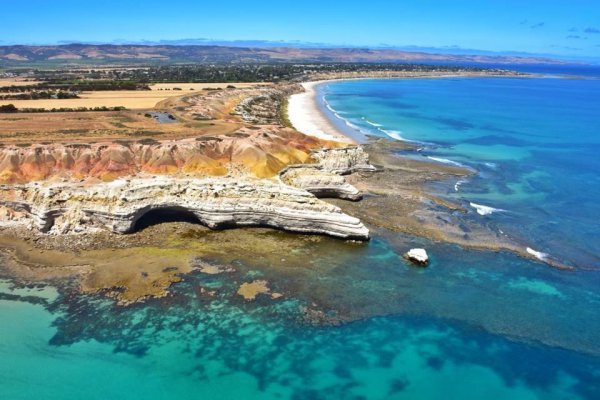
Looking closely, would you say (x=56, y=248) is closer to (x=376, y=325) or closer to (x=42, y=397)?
(x=42, y=397)

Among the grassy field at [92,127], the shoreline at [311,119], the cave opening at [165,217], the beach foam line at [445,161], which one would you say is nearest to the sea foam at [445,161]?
the beach foam line at [445,161]

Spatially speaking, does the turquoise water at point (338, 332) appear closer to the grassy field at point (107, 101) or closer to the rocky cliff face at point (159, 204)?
the rocky cliff face at point (159, 204)

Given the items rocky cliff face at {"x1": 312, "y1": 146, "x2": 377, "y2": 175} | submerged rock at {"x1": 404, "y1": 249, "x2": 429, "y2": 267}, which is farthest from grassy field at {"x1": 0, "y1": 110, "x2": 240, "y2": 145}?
submerged rock at {"x1": 404, "y1": 249, "x2": 429, "y2": 267}

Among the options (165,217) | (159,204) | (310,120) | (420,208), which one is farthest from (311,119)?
(159,204)

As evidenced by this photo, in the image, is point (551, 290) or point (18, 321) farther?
point (551, 290)

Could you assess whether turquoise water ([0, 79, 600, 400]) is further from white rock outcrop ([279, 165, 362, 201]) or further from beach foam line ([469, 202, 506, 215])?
white rock outcrop ([279, 165, 362, 201])

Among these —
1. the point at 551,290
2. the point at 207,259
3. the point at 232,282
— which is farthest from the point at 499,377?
the point at 207,259

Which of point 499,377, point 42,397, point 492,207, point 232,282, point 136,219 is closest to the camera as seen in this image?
point 42,397
